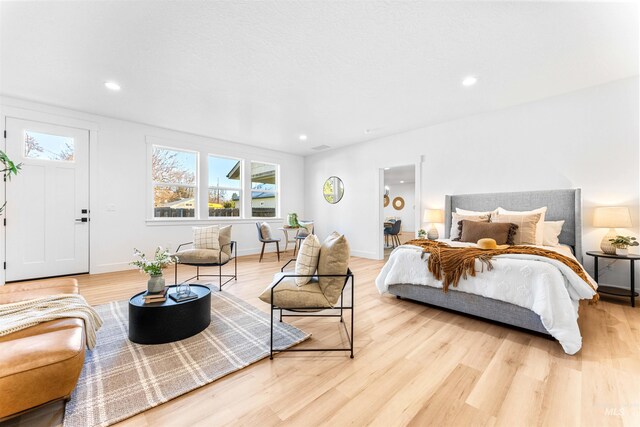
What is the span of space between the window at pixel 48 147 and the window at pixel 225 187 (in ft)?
7.38

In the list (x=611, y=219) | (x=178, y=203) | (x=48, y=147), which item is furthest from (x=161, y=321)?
(x=611, y=219)

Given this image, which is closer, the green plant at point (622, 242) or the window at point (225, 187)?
the green plant at point (622, 242)

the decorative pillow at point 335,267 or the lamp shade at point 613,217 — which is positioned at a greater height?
the lamp shade at point 613,217

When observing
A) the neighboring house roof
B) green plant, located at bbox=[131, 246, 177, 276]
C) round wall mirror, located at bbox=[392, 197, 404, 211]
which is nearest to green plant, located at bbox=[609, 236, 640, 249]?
green plant, located at bbox=[131, 246, 177, 276]

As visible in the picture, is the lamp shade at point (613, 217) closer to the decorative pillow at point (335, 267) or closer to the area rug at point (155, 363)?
the decorative pillow at point (335, 267)

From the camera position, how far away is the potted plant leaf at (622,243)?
2910 millimetres

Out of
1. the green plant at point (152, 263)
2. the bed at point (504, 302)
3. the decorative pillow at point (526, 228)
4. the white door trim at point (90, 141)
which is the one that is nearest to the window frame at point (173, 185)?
the white door trim at point (90, 141)

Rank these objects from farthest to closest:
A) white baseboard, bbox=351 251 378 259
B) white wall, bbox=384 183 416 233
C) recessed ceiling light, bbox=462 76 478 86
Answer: white wall, bbox=384 183 416 233, white baseboard, bbox=351 251 378 259, recessed ceiling light, bbox=462 76 478 86

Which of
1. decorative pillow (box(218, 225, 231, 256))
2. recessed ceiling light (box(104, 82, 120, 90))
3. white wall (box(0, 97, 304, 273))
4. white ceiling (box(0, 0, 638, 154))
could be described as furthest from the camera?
white wall (box(0, 97, 304, 273))

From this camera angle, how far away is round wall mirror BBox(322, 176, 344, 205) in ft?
20.8

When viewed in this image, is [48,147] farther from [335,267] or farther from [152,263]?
[335,267]

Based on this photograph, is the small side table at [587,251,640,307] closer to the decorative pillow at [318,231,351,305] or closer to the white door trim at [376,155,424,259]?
the white door trim at [376,155,424,259]

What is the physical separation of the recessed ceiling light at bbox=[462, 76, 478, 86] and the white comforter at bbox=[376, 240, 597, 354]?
84.9 inches

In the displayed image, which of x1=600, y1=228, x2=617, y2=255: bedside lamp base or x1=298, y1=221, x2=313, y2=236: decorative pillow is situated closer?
x1=600, y1=228, x2=617, y2=255: bedside lamp base
